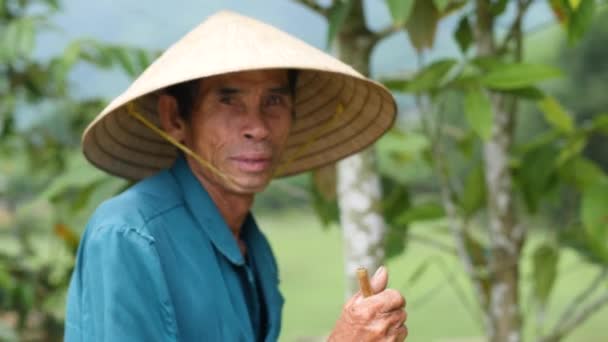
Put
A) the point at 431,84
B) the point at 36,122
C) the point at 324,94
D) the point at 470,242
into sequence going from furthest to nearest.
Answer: the point at 36,122, the point at 470,242, the point at 431,84, the point at 324,94

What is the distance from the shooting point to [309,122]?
1.93 metres

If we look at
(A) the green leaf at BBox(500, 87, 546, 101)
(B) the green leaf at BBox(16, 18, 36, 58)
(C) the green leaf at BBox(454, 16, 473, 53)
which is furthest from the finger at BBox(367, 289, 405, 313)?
(B) the green leaf at BBox(16, 18, 36, 58)

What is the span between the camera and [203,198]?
1597 millimetres

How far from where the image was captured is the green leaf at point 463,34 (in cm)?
225

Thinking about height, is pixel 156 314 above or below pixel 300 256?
above

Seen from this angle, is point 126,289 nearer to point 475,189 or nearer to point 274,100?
point 274,100

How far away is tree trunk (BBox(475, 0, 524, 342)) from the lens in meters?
2.45

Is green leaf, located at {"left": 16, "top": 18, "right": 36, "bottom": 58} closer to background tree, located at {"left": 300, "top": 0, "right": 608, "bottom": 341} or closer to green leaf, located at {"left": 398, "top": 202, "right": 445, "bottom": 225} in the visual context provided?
background tree, located at {"left": 300, "top": 0, "right": 608, "bottom": 341}

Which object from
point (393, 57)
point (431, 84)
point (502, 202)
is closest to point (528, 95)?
point (431, 84)

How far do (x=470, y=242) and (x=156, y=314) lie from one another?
4.53 feet

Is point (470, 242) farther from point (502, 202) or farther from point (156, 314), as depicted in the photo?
point (156, 314)

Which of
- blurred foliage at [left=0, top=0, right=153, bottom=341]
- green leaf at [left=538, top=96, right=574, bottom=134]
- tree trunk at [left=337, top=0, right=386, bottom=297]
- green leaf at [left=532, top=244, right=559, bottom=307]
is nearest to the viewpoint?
tree trunk at [left=337, top=0, right=386, bottom=297]

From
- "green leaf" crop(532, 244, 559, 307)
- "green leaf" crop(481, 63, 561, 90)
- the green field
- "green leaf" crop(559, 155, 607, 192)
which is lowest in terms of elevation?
the green field

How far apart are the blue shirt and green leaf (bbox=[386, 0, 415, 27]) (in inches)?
18.2
